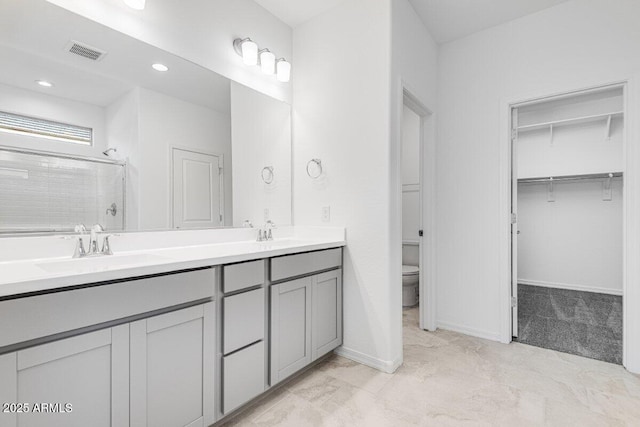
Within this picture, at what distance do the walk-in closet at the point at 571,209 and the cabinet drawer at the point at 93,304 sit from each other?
323cm

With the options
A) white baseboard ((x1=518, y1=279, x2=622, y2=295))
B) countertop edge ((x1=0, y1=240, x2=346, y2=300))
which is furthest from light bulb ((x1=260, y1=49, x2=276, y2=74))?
white baseboard ((x1=518, y1=279, x2=622, y2=295))

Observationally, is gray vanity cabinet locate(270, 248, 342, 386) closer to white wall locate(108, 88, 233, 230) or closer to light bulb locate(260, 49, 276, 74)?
white wall locate(108, 88, 233, 230)

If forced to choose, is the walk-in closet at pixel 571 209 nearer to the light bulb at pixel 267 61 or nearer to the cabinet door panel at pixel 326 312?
the cabinet door panel at pixel 326 312

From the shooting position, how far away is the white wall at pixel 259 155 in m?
2.29

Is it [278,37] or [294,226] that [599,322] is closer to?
[294,226]

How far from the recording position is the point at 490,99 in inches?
107

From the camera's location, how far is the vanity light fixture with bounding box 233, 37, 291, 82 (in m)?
2.21

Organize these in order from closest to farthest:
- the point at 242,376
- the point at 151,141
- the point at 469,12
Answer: the point at 242,376 → the point at 151,141 → the point at 469,12

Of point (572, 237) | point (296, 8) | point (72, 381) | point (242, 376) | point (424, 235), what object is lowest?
point (242, 376)

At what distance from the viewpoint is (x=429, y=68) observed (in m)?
2.81

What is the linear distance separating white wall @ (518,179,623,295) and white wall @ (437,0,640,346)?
89.0 inches

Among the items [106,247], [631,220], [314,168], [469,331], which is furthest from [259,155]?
[631,220]

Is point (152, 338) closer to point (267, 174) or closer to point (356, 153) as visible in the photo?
point (267, 174)

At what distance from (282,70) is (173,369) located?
2.19 m
